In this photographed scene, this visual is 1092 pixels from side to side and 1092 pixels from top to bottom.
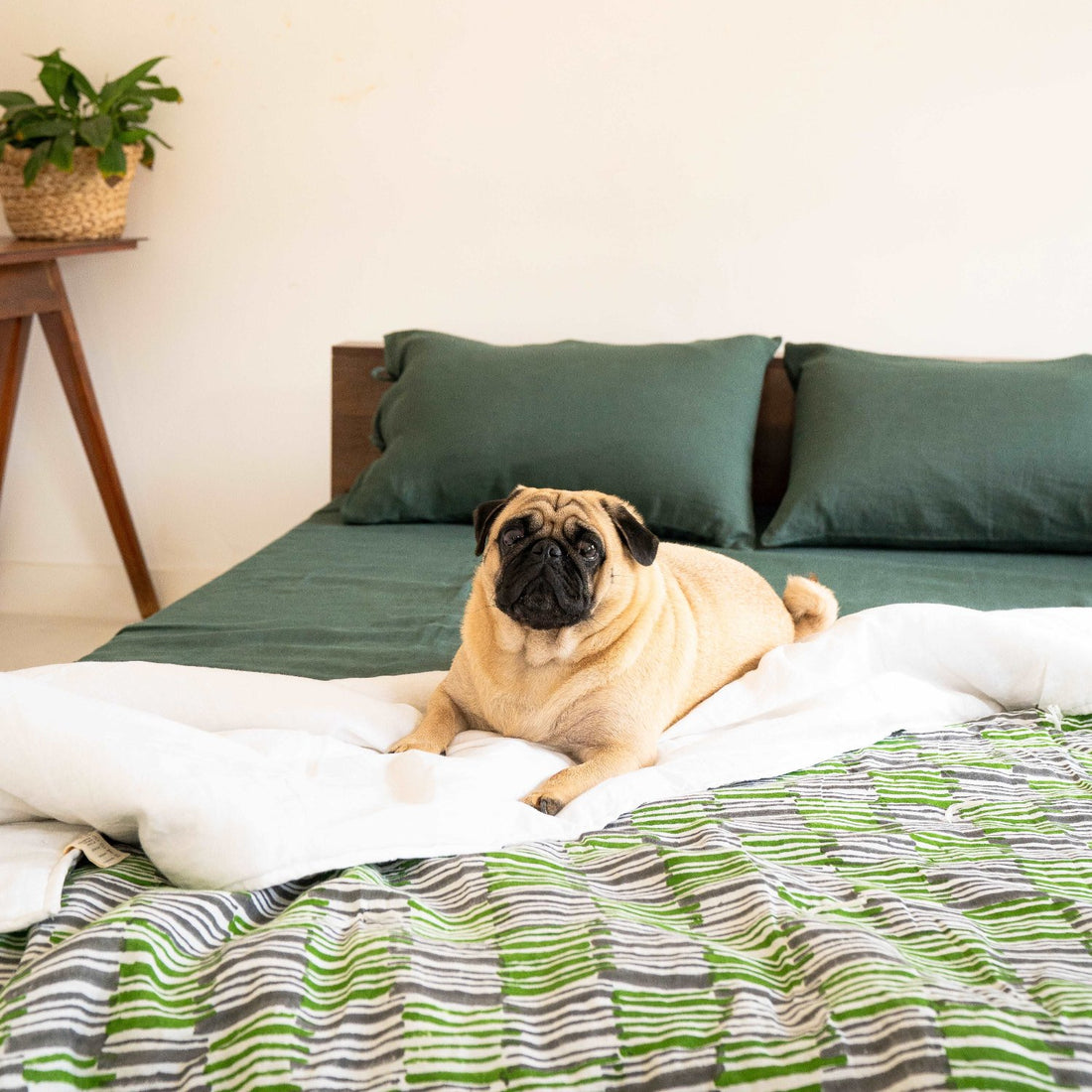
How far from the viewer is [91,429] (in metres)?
3.12

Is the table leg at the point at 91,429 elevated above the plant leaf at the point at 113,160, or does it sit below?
below

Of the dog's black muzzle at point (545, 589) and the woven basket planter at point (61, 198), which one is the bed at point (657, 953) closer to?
the dog's black muzzle at point (545, 589)

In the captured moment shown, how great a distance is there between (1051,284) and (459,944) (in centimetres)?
248

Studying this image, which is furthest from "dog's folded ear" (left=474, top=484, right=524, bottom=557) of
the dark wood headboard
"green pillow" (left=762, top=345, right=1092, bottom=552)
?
the dark wood headboard

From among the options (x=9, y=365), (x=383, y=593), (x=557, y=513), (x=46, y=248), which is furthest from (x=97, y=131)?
(x=557, y=513)

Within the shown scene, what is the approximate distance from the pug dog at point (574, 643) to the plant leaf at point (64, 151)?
1.80m

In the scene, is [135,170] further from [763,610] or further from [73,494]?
[763,610]

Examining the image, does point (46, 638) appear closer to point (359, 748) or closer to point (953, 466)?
point (359, 748)

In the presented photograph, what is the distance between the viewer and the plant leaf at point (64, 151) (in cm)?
268

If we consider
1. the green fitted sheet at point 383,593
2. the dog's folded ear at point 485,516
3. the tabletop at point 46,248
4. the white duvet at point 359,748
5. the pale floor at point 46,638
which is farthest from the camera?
the pale floor at point 46,638

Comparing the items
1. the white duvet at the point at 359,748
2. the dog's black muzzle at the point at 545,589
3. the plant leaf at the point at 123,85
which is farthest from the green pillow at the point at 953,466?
the plant leaf at the point at 123,85

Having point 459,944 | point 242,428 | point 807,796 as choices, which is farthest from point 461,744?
Result: point 242,428

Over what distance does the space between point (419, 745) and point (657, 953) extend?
579mm

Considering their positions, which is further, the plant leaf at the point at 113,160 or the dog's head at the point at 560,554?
the plant leaf at the point at 113,160
